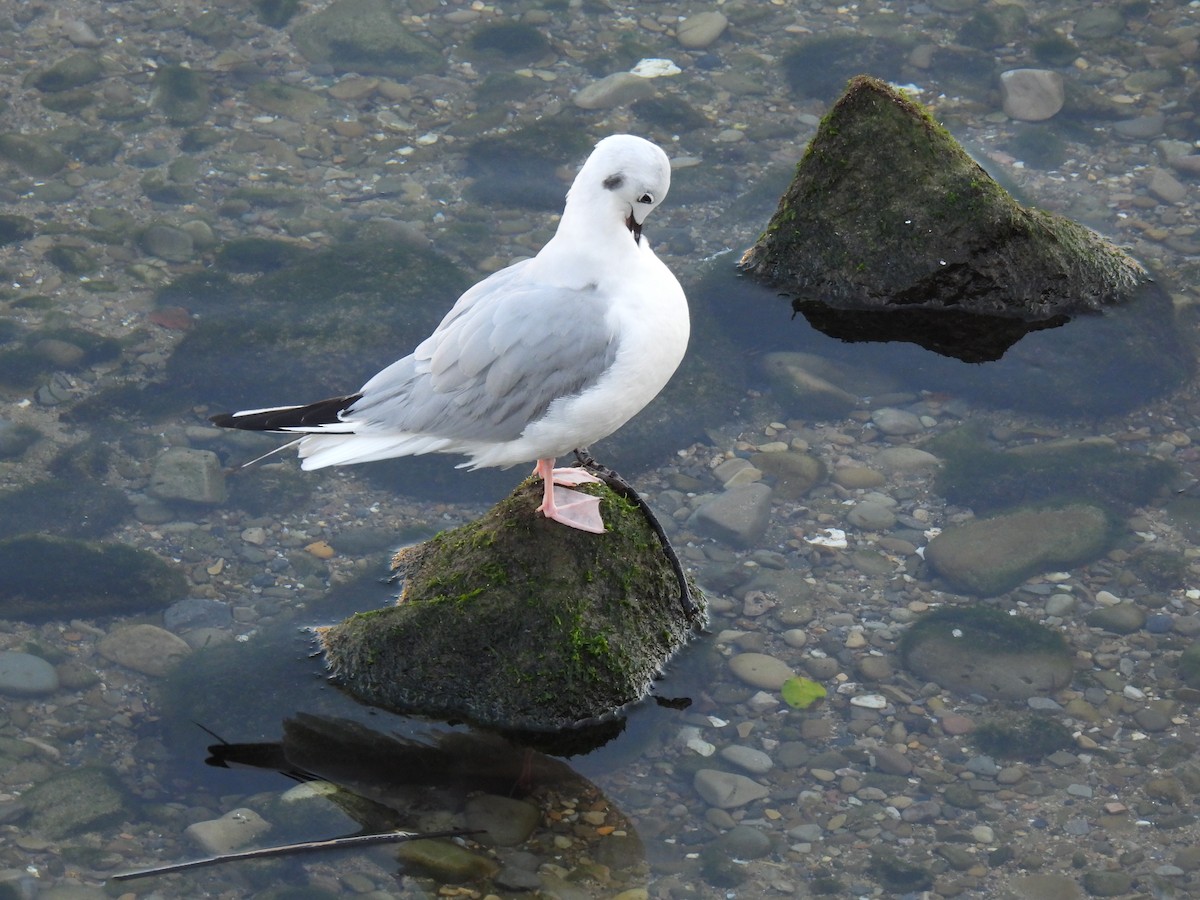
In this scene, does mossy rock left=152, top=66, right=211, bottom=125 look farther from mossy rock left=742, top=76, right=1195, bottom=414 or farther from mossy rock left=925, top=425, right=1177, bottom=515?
mossy rock left=925, top=425, right=1177, bottom=515

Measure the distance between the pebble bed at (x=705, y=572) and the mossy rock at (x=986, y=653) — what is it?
7 centimetres

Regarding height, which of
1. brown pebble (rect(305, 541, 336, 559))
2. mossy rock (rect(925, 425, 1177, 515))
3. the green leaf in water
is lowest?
the green leaf in water

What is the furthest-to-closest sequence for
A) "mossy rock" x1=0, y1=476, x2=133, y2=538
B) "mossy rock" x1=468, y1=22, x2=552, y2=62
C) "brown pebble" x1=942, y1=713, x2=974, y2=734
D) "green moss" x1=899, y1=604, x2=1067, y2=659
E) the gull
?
"mossy rock" x1=468, y1=22, x2=552, y2=62 < "mossy rock" x1=0, y1=476, x2=133, y2=538 < "green moss" x1=899, y1=604, x2=1067, y2=659 < "brown pebble" x1=942, y1=713, x2=974, y2=734 < the gull

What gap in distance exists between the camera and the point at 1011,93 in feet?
30.2

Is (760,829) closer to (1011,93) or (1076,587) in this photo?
(1076,587)

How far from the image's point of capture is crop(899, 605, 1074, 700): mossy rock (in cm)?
523

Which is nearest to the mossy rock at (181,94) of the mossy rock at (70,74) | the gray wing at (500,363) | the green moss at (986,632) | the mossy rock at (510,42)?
the mossy rock at (70,74)

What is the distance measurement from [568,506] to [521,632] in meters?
0.50

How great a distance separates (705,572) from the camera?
574cm

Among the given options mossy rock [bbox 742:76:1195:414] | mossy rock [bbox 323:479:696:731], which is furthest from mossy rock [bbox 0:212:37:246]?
mossy rock [bbox 742:76:1195:414]

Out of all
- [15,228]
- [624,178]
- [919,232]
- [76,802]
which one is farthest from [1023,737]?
[15,228]

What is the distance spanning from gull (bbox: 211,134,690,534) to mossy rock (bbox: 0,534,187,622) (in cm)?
113

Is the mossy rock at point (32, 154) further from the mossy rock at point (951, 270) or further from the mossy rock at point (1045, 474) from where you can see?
the mossy rock at point (1045, 474)

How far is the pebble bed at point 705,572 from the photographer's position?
454 cm
